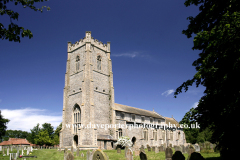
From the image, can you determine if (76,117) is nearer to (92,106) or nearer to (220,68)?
(92,106)

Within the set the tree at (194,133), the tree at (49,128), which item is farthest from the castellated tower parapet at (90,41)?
the tree at (49,128)

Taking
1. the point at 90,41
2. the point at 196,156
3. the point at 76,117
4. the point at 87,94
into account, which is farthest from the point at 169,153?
the point at 90,41

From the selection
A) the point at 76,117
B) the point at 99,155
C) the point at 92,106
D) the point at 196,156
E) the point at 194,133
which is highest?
the point at 92,106

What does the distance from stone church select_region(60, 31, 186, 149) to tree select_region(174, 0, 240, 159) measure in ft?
75.9

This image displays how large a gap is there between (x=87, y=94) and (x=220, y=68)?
25842 mm

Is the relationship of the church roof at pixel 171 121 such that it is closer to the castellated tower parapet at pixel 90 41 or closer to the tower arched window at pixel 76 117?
the castellated tower parapet at pixel 90 41

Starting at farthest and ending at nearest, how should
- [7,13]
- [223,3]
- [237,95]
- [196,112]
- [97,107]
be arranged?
[97,107], [196,112], [223,3], [237,95], [7,13]

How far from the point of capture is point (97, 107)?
33000 millimetres

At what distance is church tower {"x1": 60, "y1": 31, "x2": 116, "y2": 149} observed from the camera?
99.9 feet

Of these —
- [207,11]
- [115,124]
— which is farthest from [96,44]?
[207,11]

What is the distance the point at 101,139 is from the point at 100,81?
10977mm

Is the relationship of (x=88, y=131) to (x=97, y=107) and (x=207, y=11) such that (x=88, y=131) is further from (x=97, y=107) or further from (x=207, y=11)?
(x=207, y=11)

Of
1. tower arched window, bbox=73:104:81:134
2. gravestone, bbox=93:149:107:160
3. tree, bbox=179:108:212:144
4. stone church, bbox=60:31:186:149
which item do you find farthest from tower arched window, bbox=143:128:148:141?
gravestone, bbox=93:149:107:160

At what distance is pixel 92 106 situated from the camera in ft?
103
